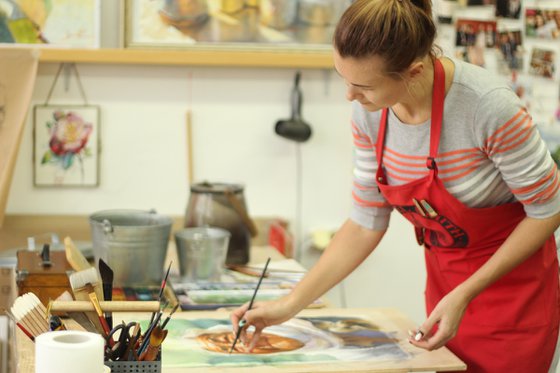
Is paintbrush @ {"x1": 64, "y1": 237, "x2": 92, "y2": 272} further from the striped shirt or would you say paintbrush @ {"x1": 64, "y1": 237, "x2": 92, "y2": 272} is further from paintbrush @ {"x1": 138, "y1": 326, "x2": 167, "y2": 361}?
the striped shirt

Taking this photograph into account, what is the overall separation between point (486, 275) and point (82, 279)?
0.77 m

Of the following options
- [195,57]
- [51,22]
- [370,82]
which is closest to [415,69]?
[370,82]

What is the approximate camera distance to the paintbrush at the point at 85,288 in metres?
1.45

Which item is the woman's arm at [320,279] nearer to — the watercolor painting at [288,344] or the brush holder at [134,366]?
the watercolor painting at [288,344]

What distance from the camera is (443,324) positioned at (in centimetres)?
166

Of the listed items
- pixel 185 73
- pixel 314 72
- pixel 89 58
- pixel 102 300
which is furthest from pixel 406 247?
pixel 102 300

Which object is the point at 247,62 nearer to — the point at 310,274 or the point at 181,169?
the point at 181,169

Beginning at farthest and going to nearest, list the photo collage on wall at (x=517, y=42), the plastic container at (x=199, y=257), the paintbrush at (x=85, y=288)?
the photo collage on wall at (x=517, y=42) < the plastic container at (x=199, y=257) < the paintbrush at (x=85, y=288)

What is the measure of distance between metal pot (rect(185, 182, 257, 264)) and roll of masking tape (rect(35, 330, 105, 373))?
4.34 feet

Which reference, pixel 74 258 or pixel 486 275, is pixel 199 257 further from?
pixel 486 275

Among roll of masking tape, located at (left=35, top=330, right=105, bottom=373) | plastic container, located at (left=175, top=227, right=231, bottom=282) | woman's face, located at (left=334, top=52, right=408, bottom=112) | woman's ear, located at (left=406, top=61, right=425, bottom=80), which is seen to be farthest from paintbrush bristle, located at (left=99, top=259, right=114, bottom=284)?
plastic container, located at (left=175, top=227, right=231, bottom=282)

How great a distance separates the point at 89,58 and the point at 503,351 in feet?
5.21

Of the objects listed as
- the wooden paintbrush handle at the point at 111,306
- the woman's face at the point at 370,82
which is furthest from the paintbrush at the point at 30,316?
the woman's face at the point at 370,82

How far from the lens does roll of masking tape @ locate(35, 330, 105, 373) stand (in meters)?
1.15
